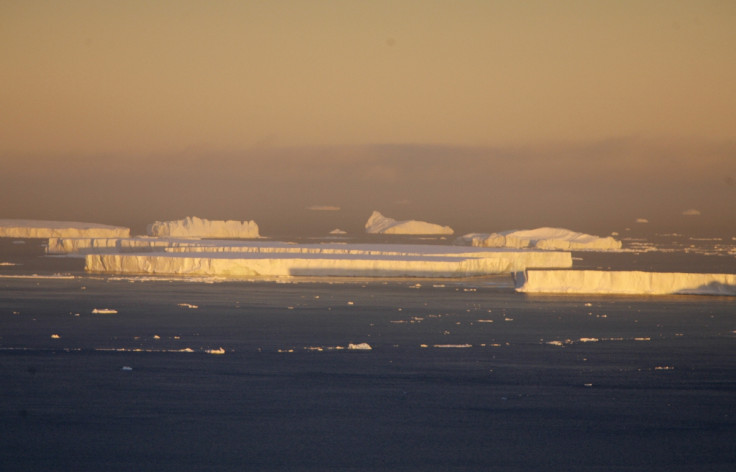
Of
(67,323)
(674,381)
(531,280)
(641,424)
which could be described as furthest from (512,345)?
(531,280)

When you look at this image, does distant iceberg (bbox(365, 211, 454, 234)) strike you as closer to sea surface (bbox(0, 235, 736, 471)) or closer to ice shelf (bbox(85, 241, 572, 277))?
ice shelf (bbox(85, 241, 572, 277))

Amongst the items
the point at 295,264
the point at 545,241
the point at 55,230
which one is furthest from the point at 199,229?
the point at 295,264

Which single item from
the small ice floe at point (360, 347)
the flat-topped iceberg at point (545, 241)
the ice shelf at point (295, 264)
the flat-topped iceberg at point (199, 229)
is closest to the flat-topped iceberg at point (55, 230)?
the flat-topped iceberg at point (199, 229)

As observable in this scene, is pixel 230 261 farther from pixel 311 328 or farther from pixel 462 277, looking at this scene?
pixel 311 328

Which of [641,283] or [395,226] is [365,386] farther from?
[395,226]

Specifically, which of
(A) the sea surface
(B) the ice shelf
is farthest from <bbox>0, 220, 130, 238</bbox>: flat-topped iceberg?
(A) the sea surface

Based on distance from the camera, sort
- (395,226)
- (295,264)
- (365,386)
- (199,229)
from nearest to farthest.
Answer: (365,386) → (295,264) → (199,229) → (395,226)
